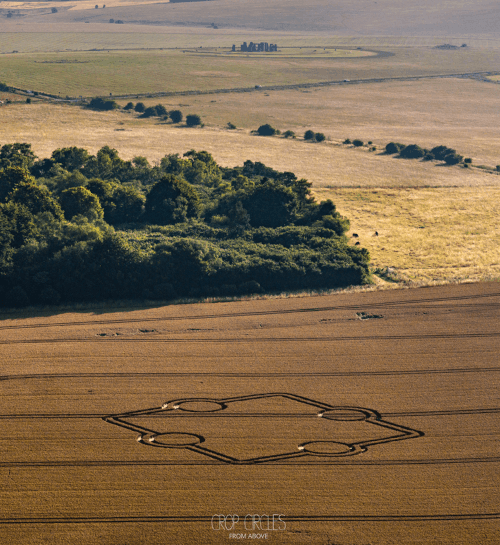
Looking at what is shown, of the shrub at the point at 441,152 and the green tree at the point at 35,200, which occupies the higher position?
the shrub at the point at 441,152

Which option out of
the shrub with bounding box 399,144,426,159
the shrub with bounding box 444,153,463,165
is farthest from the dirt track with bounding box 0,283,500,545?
the shrub with bounding box 399,144,426,159

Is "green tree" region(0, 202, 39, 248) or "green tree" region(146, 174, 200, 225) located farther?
"green tree" region(146, 174, 200, 225)

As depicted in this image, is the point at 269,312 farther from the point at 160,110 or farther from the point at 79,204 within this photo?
the point at 160,110

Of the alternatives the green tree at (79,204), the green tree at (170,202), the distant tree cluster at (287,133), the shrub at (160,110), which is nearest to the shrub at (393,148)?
the distant tree cluster at (287,133)

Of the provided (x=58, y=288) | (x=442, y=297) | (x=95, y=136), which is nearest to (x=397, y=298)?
(x=442, y=297)

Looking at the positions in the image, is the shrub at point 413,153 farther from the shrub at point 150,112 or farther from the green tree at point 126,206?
the green tree at point 126,206

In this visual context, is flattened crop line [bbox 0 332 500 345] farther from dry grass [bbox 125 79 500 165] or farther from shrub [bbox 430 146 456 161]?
dry grass [bbox 125 79 500 165]
